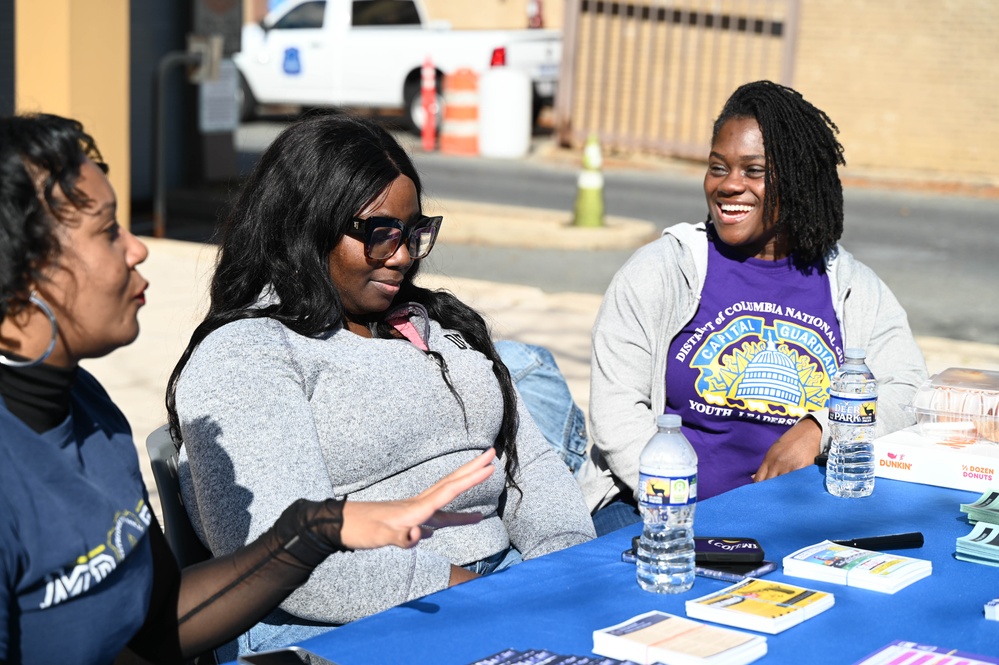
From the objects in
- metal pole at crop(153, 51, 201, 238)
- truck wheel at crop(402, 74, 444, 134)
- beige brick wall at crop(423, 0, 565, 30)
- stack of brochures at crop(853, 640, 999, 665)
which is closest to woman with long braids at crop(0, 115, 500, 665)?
stack of brochures at crop(853, 640, 999, 665)

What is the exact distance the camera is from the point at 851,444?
3.18m

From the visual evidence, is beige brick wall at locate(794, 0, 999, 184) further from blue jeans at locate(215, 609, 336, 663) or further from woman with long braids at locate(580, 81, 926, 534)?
blue jeans at locate(215, 609, 336, 663)

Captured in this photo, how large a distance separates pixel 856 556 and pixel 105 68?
336 inches

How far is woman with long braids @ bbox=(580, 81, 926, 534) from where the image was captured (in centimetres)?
374

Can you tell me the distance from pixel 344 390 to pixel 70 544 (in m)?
1.00

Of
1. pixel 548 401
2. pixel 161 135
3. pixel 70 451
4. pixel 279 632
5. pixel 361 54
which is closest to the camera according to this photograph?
pixel 70 451

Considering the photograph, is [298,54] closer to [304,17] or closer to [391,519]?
[304,17]

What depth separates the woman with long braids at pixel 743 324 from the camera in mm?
3742

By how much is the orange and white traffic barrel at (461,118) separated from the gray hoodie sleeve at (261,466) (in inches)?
618

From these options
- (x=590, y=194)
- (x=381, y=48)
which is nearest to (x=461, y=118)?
(x=381, y=48)

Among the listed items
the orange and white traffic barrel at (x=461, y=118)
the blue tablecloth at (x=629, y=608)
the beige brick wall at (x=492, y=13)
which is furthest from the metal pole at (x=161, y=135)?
the beige brick wall at (x=492, y=13)

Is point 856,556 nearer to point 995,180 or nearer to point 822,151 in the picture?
point 822,151

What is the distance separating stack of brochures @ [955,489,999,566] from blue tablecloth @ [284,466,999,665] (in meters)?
0.03

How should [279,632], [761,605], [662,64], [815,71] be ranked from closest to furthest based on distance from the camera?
[761,605] < [279,632] < [815,71] < [662,64]
